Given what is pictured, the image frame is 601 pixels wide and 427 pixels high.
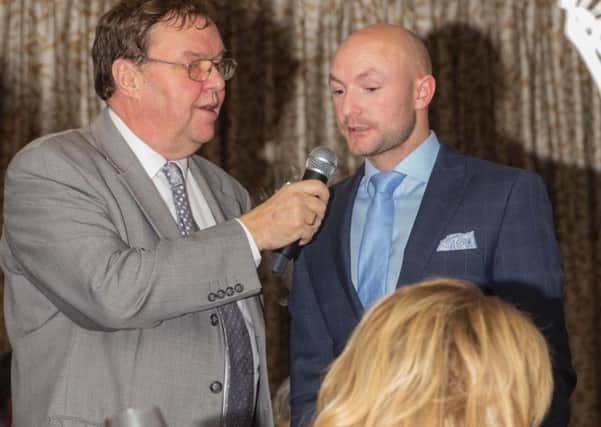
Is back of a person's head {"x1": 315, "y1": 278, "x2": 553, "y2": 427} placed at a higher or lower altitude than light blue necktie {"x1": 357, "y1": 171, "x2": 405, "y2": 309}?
higher

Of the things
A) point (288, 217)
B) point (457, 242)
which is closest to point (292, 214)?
point (288, 217)

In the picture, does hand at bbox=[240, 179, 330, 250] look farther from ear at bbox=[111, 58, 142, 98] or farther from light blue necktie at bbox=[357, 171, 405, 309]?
ear at bbox=[111, 58, 142, 98]

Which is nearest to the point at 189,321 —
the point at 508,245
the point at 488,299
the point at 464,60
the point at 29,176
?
the point at 29,176

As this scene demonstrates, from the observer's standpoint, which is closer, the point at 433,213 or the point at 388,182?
the point at 433,213

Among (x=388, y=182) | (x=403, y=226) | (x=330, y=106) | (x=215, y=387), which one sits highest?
(x=388, y=182)

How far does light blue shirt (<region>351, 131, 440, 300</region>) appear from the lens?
3002 mm

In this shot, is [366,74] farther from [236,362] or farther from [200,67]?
[236,362]

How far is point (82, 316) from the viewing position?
280cm

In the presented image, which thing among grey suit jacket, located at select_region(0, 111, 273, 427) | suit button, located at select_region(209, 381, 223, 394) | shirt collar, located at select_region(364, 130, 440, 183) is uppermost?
shirt collar, located at select_region(364, 130, 440, 183)

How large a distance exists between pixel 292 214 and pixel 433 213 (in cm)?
40

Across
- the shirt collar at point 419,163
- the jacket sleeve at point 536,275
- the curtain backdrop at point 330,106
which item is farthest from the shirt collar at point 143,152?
the curtain backdrop at point 330,106

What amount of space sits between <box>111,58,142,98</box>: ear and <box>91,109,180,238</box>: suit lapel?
0.42 feet

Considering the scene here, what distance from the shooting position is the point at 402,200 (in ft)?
10.1

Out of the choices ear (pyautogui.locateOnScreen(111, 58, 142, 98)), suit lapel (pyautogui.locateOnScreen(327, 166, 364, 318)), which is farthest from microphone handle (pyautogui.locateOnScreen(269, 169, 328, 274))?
ear (pyautogui.locateOnScreen(111, 58, 142, 98))
